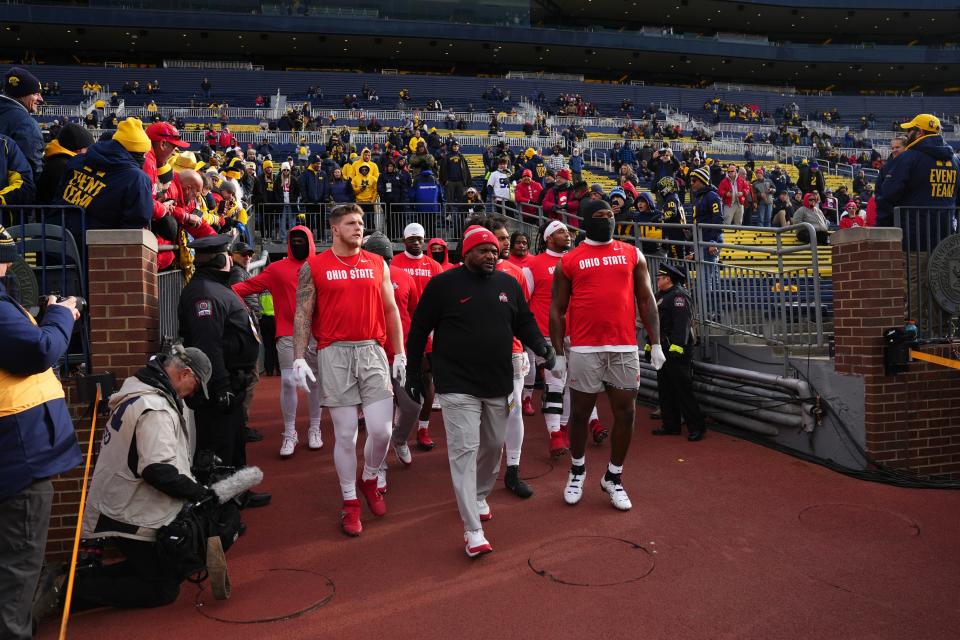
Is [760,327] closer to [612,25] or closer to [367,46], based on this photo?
[367,46]

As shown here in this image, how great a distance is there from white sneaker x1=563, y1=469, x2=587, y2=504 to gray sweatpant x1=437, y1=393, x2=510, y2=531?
0.94 metres

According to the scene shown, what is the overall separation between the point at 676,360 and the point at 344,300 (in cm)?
379

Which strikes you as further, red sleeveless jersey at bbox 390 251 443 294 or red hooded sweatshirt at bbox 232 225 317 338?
red sleeveless jersey at bbox 390 251 443 294

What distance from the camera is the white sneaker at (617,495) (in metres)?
4.99

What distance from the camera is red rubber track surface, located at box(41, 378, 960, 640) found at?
3.52 meters

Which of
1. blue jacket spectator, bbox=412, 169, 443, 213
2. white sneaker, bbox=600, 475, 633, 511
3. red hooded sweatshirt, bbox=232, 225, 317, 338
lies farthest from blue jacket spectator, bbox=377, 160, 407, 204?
white sneaker, bbox=600, 475, 633, 511

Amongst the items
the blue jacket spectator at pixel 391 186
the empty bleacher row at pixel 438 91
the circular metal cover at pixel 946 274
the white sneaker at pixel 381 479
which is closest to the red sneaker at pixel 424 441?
the white sneaker at pixel 381 479

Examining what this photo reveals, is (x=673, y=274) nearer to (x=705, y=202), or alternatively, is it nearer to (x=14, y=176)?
(x=705, y=202)

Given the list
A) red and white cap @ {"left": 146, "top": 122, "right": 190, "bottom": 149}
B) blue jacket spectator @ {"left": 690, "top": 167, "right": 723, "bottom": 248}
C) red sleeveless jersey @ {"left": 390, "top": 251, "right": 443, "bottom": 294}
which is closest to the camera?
red and white cap @ {"left": 146, "top": 122, "right": 190, "bottom": 149}

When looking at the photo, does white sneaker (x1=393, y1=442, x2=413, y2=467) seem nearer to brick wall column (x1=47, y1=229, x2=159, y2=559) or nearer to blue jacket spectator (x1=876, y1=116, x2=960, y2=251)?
brick wall column (x1=47, y1=229, x2=159, y2=559)

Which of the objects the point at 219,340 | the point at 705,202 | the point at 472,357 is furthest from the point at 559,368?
the point at 705,202

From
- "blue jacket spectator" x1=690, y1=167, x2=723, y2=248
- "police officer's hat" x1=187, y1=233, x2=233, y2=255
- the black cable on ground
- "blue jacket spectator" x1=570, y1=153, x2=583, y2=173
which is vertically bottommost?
the black cable on ground

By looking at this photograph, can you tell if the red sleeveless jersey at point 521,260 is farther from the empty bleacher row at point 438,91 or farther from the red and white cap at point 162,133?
the empty bleacher row at point 438,91

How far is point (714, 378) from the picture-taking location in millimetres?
7453
